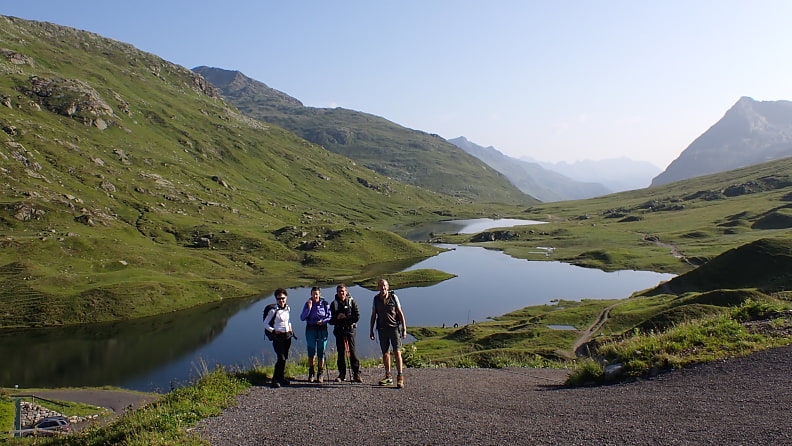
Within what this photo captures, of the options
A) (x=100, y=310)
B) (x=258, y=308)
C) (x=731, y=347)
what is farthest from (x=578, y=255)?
(x=731, y=347)

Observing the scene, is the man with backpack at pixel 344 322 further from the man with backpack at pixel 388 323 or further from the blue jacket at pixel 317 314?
the man with backpack at pixel 388 323

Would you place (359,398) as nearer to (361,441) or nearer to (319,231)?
(361,441)

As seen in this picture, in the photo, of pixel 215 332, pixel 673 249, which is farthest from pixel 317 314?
pixel 673 249

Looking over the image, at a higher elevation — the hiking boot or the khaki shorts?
the khaki shorts

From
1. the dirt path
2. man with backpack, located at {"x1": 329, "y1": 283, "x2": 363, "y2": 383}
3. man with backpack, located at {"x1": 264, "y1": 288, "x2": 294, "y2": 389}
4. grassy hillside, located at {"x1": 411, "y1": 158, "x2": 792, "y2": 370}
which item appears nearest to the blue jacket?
man with backpack, located at {"x1": 329, "y1": 283, "x2": 363, "y2": 383}

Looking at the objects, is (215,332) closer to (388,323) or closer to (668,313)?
(668,313)

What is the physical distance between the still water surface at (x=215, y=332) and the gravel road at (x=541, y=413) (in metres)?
20.2

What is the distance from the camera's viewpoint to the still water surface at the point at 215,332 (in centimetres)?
6912

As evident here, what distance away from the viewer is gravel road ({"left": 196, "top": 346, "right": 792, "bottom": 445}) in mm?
11375

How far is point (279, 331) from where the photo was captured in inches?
776

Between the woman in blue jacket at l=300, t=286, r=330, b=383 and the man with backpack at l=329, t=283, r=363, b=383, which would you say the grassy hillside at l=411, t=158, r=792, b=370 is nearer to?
the man with backpack at l=329, t=283, r=363, b=383

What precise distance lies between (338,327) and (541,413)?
367 inches

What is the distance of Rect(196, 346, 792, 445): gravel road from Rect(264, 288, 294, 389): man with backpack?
0.99 m

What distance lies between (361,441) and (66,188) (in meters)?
199
